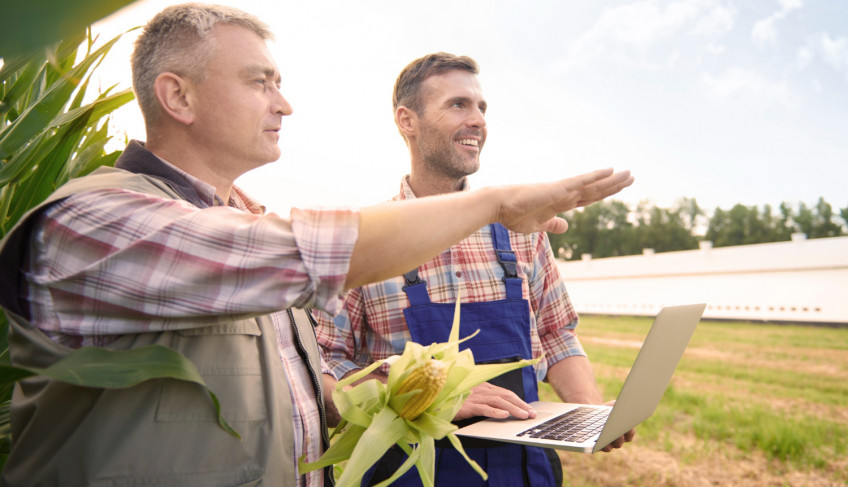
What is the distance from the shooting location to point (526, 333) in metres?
1.77

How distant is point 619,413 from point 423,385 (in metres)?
0.44

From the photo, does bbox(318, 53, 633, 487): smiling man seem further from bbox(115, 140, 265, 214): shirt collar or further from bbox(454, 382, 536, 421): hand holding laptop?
bbox(115, 140, 265, 214): shirt collar

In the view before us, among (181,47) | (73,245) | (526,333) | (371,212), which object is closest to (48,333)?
(73,245)

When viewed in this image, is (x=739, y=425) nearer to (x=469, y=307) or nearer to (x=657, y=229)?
(x=469, y=307)

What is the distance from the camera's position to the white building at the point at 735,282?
580 inches

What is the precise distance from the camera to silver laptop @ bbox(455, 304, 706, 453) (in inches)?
44.1

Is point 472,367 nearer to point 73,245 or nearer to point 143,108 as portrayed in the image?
point 73,245

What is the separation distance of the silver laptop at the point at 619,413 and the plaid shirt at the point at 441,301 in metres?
0.44

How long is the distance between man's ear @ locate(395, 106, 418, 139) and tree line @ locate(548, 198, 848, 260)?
36.4 metres

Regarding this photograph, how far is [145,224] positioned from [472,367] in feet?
2.01

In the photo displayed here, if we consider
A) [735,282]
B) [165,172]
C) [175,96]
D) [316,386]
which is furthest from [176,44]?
[735,282]

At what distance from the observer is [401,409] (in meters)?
1.01

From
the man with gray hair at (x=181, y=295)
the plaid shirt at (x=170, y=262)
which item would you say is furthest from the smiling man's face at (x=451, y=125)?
Answer: the plaid shirt at (x=170, y=262)

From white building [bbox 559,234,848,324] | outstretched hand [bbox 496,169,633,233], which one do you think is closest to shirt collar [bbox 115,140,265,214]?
outstretched hand [bbox 496,169,633,233]
